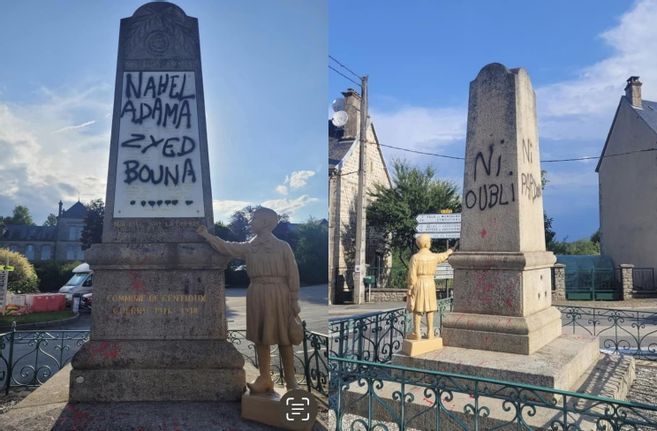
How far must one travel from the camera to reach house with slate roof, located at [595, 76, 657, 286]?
19.7 metres

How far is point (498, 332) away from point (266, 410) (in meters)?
2.39

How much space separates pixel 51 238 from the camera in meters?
6.65

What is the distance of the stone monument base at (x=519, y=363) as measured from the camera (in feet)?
13.4

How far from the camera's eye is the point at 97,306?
13.2 ft

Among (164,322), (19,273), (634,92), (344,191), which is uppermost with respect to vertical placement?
(634,92)

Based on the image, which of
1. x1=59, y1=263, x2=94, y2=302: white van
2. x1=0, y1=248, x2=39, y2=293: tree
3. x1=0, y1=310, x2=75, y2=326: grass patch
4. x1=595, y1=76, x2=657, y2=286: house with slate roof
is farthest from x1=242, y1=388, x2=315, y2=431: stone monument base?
x1=595, y1=76, x2=657, y2=286: house with slate roof

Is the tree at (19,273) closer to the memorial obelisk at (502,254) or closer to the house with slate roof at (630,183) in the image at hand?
the memorial obelisk at (502,254)

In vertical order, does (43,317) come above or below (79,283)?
below

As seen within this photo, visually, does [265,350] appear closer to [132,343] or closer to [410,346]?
[132,343]

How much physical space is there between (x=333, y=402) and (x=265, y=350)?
960 millimetres

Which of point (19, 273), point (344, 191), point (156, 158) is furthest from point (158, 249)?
point (344, 191)

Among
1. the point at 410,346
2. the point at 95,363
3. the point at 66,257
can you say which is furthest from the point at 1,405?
the point at 410,346

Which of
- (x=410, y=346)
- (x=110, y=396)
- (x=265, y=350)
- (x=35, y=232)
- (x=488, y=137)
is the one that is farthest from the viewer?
(x=35, y=232)

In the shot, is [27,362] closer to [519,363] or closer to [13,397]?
[13,397]
